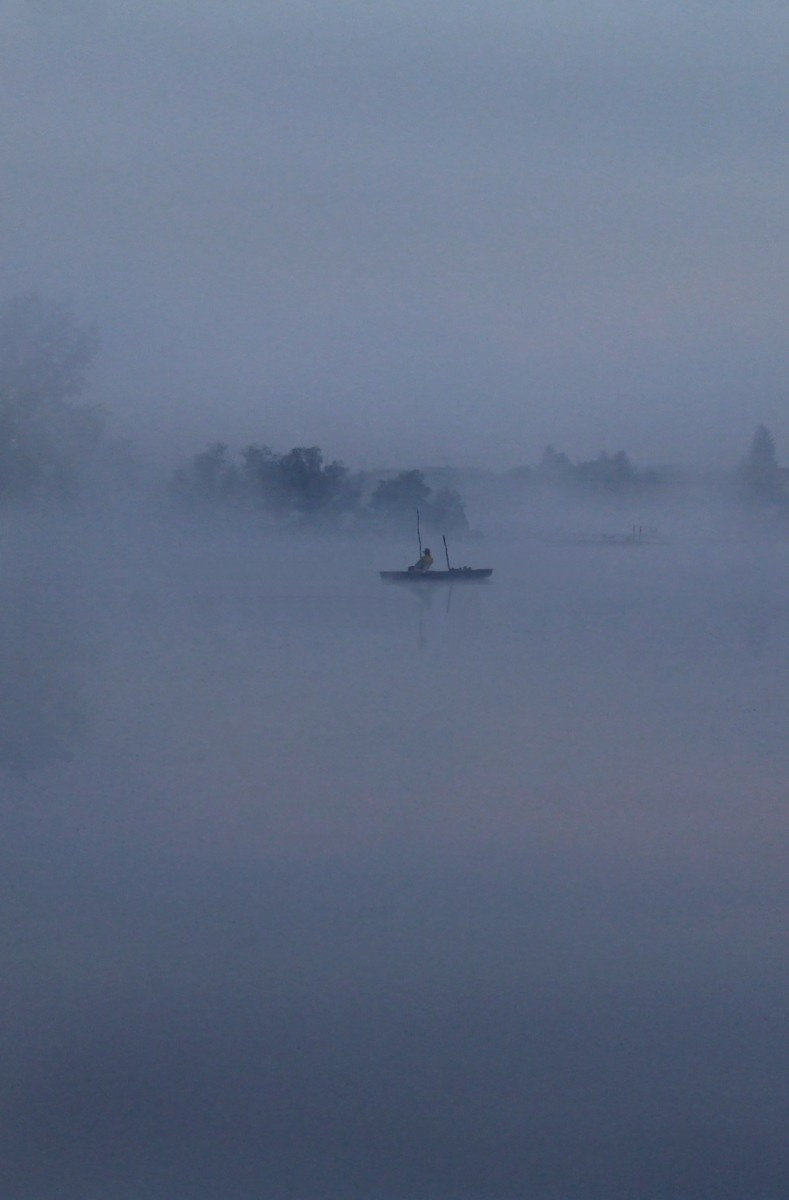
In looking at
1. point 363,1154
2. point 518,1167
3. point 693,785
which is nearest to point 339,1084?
point 363,1154

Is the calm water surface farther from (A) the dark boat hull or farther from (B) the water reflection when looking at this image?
(A) the dark boat hull

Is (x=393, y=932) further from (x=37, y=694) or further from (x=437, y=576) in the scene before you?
(x=437, y=576)

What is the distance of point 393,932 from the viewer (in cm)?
452

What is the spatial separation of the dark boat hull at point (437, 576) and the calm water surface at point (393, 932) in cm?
826

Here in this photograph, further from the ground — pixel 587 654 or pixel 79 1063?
pixel 587 654

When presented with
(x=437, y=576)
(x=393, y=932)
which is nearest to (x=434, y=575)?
(x=437, y=576)

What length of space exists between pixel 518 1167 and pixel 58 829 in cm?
346

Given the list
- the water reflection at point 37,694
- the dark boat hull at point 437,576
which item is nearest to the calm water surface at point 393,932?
the water reflection at point 37,694

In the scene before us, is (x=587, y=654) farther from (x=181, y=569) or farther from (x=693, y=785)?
(x=181, y=569)

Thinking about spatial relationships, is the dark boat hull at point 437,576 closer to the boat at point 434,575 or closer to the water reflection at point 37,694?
the boat at point 434,575

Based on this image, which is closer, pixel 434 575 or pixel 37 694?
pixel 37 694

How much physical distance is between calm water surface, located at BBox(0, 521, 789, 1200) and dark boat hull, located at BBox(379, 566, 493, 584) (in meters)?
8.26

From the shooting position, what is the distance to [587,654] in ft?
40.6

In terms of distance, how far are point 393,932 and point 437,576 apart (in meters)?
15.1
